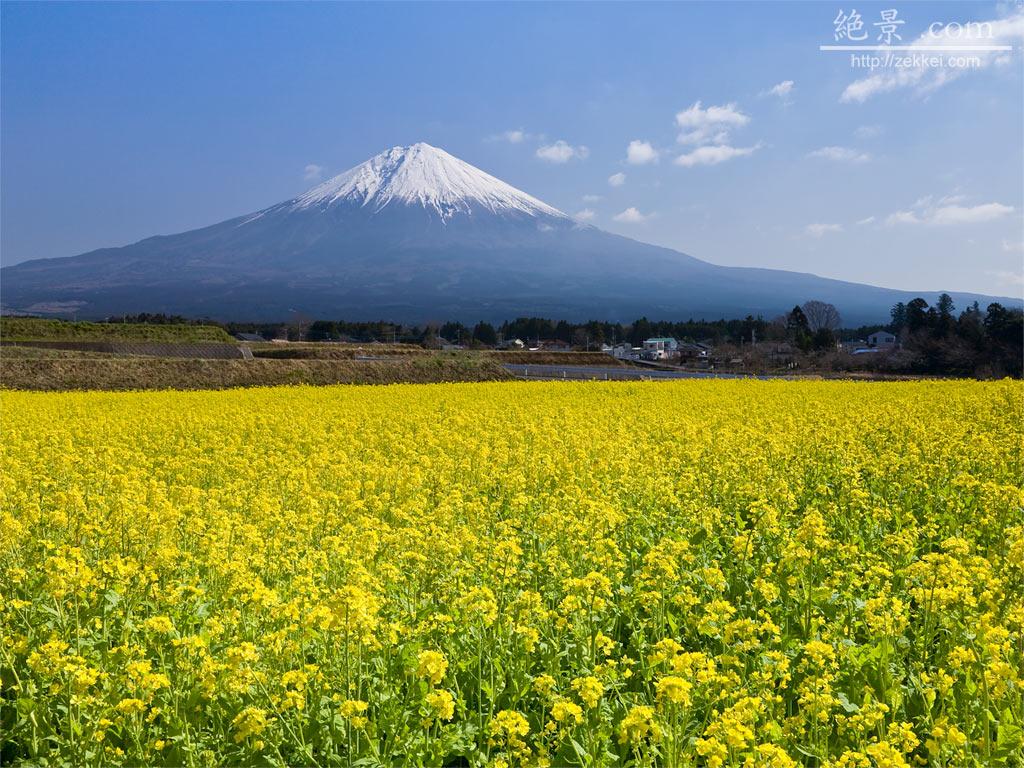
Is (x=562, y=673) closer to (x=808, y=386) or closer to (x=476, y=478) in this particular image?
(x=476, y=478)

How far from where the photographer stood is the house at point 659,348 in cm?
9706

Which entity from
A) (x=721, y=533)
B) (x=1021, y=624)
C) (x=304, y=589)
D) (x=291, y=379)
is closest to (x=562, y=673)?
(x=304, y=589)

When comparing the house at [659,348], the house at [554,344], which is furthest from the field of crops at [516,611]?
the house at [554,344]

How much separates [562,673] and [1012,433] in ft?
35.0

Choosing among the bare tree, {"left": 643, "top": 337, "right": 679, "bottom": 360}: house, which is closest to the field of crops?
{"left": 643, "top": 337, "right": 679, "bottom": 360}: house

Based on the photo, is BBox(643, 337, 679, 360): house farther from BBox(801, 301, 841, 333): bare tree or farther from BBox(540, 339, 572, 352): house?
BBox(801, 301, 841, 333): bare tree

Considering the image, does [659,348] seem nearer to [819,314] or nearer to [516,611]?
[819,314]

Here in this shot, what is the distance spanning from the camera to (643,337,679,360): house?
97.1 meters

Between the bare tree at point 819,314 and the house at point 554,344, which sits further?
the bare tree at point 819,314

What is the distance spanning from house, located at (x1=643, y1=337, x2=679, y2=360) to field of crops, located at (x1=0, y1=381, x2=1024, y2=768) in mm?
87483

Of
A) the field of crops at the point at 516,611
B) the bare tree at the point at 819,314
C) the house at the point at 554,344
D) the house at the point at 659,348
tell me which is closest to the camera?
the field of crops at the point at 516,611

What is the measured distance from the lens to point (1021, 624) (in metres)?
4.25

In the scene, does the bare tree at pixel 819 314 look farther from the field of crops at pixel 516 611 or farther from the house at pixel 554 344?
the field of crops at pixel 516 611

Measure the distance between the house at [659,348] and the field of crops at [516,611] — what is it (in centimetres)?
8748
